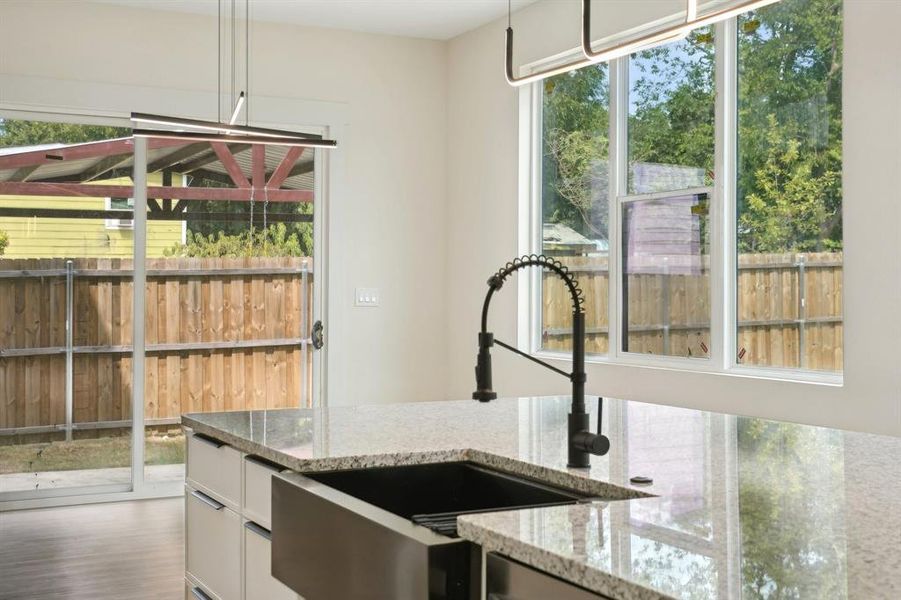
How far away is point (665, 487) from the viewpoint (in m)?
1.86

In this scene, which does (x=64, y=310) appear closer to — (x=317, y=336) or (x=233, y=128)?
(x=317, y=336)

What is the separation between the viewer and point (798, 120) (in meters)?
4.51

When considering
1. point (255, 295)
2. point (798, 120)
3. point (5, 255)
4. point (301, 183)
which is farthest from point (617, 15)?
point (5, 255)

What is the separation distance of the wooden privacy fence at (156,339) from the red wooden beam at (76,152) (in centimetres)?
62

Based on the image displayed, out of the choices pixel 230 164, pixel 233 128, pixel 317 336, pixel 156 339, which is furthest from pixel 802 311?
pixel 156 339

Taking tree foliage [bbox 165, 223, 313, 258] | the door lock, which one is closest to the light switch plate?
the door lock

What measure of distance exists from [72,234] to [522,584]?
5418 mm

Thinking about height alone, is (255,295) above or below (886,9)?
below

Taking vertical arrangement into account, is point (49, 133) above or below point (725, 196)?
above

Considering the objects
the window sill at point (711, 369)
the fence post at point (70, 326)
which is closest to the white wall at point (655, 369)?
the window sill at point (711, 369)

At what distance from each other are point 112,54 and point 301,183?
1.48m

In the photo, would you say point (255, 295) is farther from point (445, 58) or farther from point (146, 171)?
point (445, 58)

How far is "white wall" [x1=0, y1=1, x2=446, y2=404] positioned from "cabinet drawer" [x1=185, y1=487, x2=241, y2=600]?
3.76 meters

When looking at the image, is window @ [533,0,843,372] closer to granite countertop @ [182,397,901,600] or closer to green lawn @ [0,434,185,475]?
granite countertop @ [182,397,901,600]
